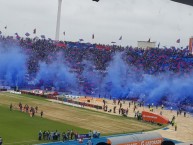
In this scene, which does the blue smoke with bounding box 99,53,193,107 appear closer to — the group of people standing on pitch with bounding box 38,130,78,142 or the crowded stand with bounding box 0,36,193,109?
the crowded stand with bounding box 0,36,193,109

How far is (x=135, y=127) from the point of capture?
46.6 metres

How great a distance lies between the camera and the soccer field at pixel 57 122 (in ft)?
125

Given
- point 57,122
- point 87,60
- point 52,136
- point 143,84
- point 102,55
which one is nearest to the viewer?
point 52,136

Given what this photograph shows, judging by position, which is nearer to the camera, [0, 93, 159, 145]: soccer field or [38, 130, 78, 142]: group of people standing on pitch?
[38, 130, 78, 142]: group of people standing on pitch

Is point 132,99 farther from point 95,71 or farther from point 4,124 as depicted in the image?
point 4,124

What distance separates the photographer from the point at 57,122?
45719 millimetres

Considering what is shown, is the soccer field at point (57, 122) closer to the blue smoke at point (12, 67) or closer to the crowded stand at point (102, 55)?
the blue smoke at point (12, 67)

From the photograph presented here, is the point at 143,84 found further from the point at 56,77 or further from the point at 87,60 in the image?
the point at 56,77

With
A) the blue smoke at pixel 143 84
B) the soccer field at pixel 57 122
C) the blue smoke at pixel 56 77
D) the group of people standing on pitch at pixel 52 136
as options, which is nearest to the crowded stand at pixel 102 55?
the blue smoke at pixel 143 84

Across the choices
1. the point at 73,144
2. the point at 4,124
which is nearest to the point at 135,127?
the point at 73,144

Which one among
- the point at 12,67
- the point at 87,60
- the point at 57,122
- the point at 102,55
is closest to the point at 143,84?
the point at 87,60

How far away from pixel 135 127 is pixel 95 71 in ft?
134

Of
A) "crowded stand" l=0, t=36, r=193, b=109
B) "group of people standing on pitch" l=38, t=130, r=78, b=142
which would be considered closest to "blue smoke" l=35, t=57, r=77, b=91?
"crowded stand" l=0, t=36, r=193, b=109

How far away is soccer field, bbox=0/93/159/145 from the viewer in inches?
1502
